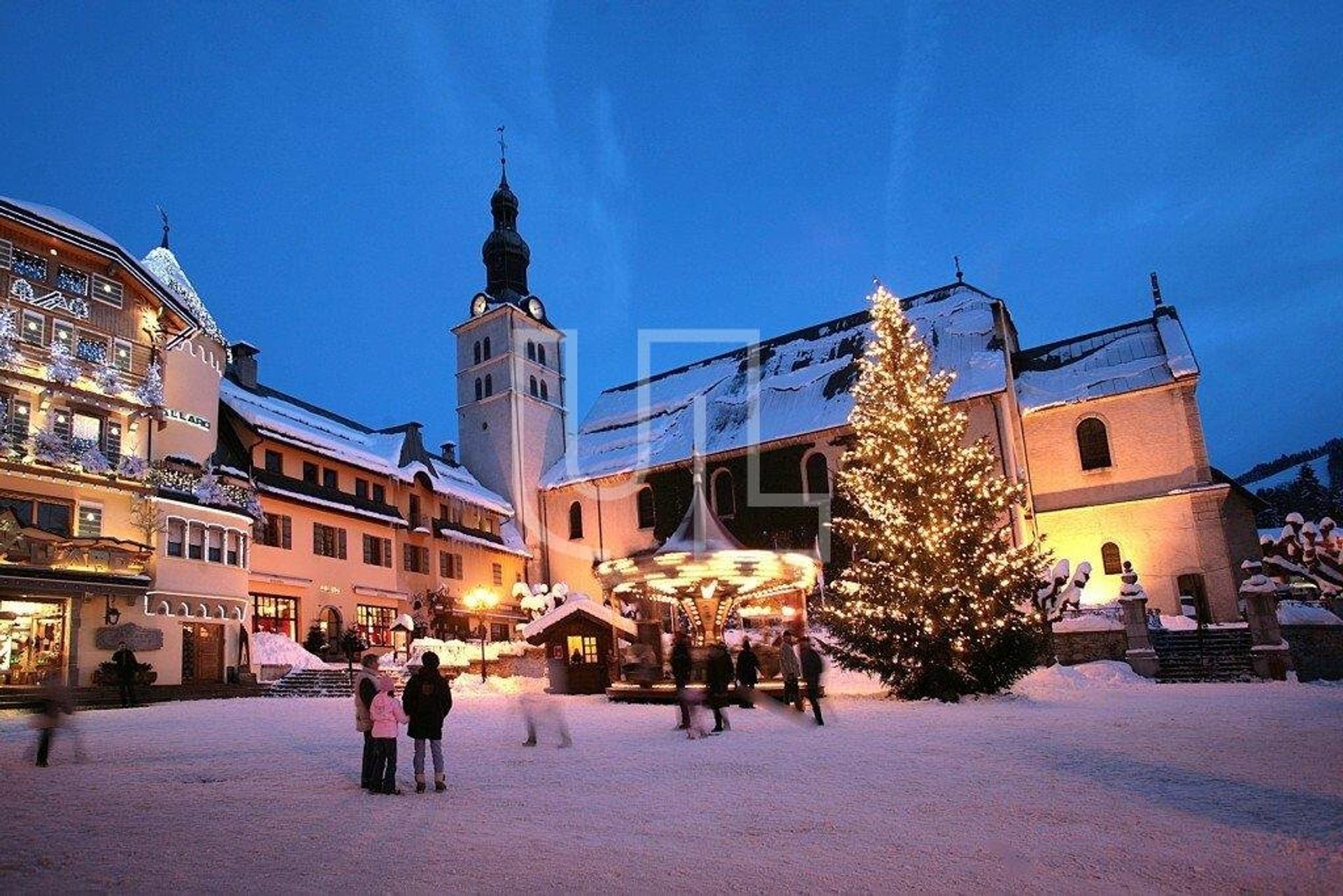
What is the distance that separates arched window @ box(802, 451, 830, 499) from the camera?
42.7 metres

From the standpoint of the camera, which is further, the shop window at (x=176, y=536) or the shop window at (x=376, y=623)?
the shop window at (x=376, y=623)

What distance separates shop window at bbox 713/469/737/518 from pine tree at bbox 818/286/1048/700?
24.3 meters

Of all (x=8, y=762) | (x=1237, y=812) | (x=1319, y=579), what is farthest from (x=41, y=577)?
(x=1319, y=579)

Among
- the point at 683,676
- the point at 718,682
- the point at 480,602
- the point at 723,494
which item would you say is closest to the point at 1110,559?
the point at 723,494

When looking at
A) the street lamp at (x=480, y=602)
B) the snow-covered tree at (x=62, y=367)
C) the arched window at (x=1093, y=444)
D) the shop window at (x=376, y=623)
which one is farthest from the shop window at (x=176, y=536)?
the arched window at (x=1093, y=444)

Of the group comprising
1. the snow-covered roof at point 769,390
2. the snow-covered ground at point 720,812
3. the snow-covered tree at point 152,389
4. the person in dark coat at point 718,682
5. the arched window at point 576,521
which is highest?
the snow-covered roof at point 769,390

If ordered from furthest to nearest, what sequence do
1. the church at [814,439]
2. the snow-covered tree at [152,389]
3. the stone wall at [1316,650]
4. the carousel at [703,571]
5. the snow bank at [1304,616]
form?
the church at [814,439] < the snow-covered tree at [152,389] < the snow bank at [1304,616] < the stone wall at [1316,650] < the carousel at [703,571]

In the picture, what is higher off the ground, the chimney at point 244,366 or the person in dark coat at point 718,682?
the chimney at point 244,366

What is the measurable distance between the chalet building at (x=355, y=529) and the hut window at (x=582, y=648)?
31.3 feet

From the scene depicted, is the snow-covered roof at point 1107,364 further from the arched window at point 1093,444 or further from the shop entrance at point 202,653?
the shop entrance at point 202,653

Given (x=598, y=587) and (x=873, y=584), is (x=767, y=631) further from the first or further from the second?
(x=598, y=587)

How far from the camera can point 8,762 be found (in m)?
11.6

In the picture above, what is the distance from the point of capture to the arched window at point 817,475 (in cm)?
4272

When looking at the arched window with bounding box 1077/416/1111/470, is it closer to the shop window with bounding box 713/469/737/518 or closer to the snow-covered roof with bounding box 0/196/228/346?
the shop window with bounding box 713/469/737/518
